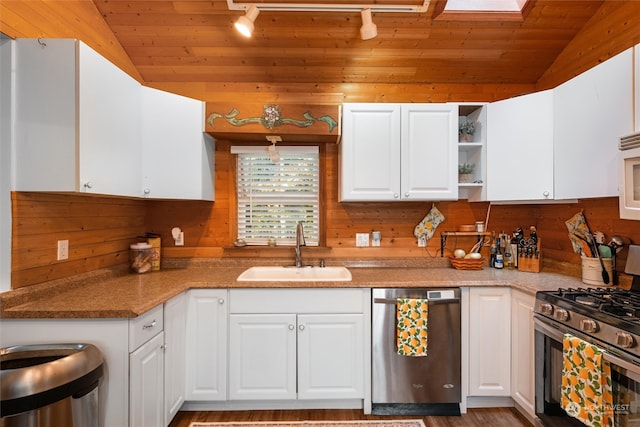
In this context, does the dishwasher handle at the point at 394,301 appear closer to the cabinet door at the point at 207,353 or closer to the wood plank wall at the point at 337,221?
the wood plank wall at the point at 337,221

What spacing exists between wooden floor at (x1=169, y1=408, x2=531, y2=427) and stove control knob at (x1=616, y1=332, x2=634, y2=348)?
3.59 feet

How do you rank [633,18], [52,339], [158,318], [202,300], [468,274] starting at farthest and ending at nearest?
1. [468,274]
2. [202,300]
3. [633,18]
4. [158,318]
5. [52,339]

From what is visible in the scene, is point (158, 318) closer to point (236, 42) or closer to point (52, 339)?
point (52, 339)

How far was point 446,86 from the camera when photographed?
277cm

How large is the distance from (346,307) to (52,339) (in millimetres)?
1628

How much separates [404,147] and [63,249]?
2.42 meters

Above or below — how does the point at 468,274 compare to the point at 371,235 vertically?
below

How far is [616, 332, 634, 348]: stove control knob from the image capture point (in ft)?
4.34

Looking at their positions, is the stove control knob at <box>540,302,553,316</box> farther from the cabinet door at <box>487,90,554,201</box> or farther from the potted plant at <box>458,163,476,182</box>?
the potted plant at <box>458,163,476,182</box>

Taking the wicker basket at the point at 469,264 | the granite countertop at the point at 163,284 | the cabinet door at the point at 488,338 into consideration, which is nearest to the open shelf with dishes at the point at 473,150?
the wicker basket at the point at 469,264

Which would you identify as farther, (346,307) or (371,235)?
(371,235)

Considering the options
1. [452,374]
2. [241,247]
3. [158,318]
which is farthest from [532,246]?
[158,318]

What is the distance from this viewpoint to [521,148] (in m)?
2.34

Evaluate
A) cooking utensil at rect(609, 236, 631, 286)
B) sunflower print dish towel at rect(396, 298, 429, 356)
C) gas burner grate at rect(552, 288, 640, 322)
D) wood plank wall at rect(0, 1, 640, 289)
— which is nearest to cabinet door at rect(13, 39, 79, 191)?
wood plank wall at rect(0, 1, 640, 289)
